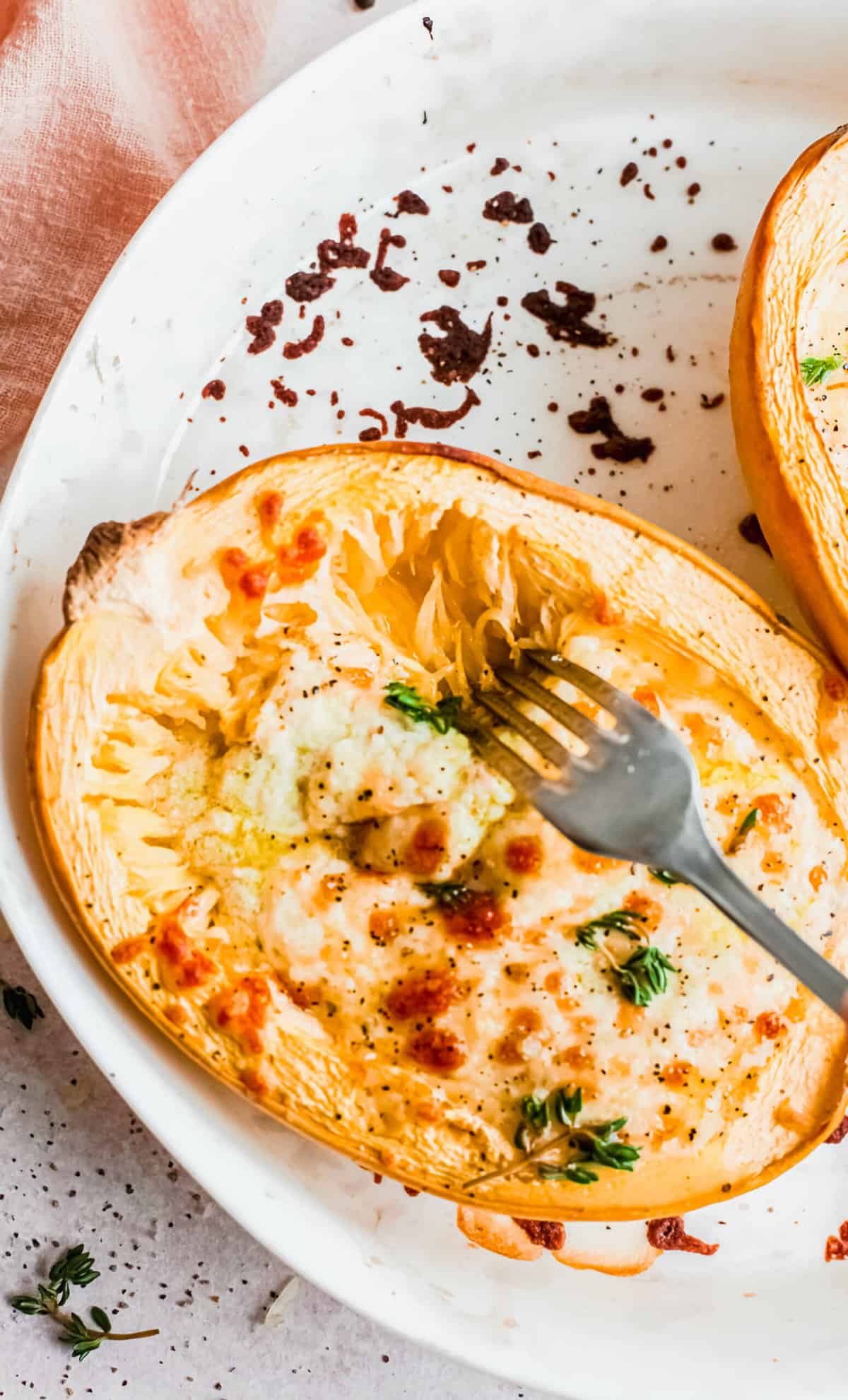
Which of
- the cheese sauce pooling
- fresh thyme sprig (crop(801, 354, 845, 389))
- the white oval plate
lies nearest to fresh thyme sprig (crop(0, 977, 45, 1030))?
the white oval plate

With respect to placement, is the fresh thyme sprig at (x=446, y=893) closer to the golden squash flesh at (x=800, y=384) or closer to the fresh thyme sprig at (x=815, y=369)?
the golden squash flesh at (x=800, y=384)

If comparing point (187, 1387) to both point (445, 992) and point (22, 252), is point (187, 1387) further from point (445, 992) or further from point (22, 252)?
point (22, 252)

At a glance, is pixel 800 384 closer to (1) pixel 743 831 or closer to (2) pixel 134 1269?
(1) pixel 743 831

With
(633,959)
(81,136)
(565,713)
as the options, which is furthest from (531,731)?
(81,136)

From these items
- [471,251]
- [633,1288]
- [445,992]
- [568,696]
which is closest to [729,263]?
[471,251]

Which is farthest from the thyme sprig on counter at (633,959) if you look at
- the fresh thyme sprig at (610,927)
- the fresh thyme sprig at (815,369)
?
the fresh thyme sprig at (815,369)

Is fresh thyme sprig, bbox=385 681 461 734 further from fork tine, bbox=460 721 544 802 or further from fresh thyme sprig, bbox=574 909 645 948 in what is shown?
fresh thyme sprig, bbox=574 909 645 948
